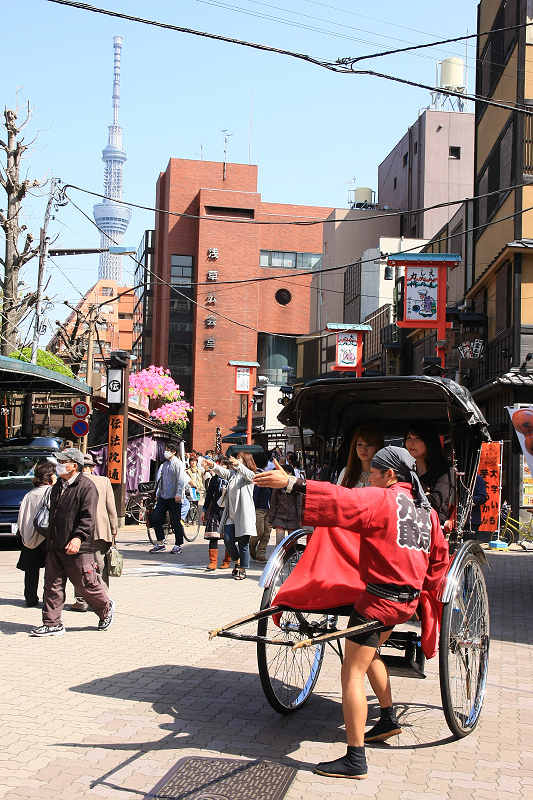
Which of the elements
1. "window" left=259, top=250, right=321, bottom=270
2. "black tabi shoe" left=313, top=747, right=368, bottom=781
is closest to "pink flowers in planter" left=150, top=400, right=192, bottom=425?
"window" left=259, top=250, right=321, bottom=270

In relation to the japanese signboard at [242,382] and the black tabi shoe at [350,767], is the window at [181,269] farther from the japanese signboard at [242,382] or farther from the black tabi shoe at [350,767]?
the black tabi shoe at [350,767]

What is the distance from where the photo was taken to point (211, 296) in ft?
220

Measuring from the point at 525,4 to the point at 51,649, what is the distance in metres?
20.4

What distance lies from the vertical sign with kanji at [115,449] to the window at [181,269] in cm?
4712

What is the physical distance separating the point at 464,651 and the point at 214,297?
6272cm

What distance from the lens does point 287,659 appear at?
593 cm

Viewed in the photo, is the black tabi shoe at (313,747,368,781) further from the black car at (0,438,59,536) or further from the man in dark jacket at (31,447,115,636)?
the black car at (0,438,59,536)

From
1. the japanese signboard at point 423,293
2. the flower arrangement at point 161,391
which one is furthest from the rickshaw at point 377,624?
the flower arrangement at point 161,391

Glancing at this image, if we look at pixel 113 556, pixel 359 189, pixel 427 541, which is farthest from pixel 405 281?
pixel 359 189

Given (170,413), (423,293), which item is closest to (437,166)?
(170,413)

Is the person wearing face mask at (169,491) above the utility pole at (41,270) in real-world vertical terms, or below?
below

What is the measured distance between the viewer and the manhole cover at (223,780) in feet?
13.9

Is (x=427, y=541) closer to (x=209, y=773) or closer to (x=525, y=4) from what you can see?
(x=209, y=773)

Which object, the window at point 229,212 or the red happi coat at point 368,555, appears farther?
the window at point 229,212
